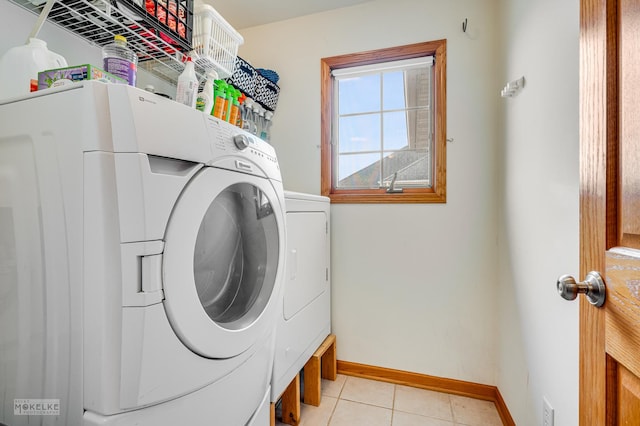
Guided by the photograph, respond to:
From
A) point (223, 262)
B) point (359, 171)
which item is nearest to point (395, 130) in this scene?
point (359, 171)

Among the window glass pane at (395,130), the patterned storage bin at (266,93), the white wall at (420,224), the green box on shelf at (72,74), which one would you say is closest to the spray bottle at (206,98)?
the green box on shelf at (72,74)

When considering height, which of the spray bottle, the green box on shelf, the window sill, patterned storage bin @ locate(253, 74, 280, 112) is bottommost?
the window sill

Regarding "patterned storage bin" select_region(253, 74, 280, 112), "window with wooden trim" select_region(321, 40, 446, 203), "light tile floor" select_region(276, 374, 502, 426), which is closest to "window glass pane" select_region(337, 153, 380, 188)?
"window with wooden trim" select_region(321, 40, 446, 203)

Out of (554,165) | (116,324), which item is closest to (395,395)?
(554,165)

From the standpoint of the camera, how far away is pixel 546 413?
3.33ft

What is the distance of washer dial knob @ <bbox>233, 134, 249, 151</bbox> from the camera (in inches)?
33.2

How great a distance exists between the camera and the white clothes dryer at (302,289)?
48.0 inches

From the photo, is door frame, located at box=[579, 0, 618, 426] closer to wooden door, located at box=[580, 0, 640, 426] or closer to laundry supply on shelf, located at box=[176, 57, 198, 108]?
wooden door, located at box=[580, 0, 640, 426]

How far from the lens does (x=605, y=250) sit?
0.49 m

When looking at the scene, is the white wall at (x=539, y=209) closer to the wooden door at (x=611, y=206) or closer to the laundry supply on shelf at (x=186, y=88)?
the wooden door at (x=611, y=206)

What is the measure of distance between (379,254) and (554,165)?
101cm

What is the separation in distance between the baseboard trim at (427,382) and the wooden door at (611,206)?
1245mm

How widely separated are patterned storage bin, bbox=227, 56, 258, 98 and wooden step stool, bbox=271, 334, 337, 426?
157 centimetres

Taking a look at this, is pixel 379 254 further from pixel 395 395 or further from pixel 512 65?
pixel 512 65
